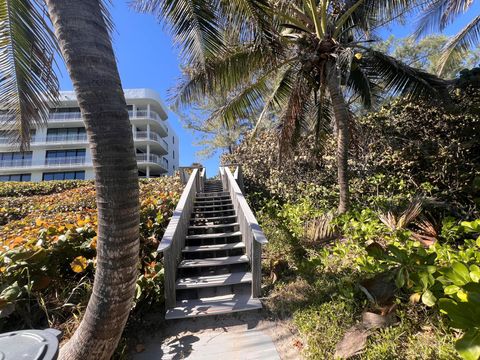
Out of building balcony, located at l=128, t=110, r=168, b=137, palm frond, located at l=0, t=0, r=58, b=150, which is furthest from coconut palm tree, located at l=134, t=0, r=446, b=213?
building balcony, located at l=128, t=110, r=168, b=137

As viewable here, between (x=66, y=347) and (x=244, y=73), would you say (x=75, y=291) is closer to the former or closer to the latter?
(x=66, y=347)

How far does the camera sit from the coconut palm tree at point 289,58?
462 cm

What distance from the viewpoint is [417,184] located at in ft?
21.9

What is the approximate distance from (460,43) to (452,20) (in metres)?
0.73

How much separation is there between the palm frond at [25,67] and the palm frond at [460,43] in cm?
999

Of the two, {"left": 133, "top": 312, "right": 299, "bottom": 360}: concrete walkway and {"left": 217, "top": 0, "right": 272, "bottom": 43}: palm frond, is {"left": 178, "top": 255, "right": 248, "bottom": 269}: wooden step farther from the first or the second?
{"left": 217, "top": 0, "right": 272, "bottom": 43}: palm frond

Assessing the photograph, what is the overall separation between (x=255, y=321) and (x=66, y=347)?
2.29m

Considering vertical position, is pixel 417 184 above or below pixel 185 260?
above

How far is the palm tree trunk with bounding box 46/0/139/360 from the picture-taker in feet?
6.60

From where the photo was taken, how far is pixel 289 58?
6.71 meters

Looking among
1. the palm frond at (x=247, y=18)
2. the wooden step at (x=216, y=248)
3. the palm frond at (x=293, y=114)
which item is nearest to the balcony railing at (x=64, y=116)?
the palm frond at (x=293, y=114)

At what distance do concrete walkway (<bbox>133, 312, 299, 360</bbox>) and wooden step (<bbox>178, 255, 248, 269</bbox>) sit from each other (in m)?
0.97

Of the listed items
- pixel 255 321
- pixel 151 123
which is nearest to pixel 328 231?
pixel 255 321

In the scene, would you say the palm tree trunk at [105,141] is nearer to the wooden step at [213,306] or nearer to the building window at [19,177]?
the wooden step at [213,306]
